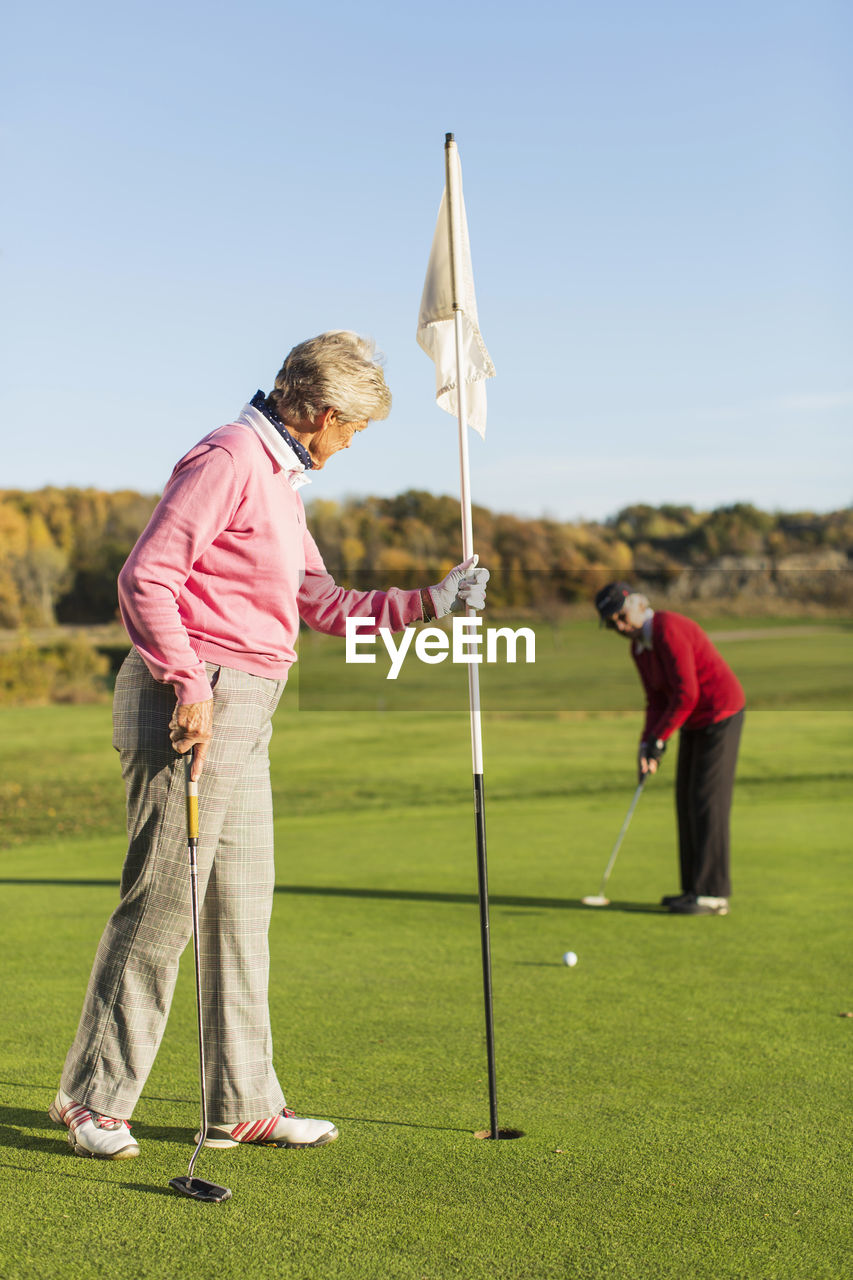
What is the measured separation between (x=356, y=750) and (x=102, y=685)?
32.7ft

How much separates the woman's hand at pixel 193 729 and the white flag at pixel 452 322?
1.04 meters

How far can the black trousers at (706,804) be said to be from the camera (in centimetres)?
595

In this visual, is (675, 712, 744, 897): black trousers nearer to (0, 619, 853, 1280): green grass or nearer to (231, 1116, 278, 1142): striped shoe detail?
(0, 619, 853, 1280): green grass

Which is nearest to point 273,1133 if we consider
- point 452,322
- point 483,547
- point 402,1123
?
point 402,1123

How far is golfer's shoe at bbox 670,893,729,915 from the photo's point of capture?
590cm

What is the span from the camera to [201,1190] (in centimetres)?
255

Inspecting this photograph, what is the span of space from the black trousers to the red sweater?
0.28 ft

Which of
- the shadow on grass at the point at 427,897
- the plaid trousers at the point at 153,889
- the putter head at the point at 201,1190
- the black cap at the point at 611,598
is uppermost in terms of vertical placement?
the black cap at the point at 611,598

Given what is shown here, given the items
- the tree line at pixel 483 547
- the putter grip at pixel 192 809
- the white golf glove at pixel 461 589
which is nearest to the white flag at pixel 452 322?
the white golf glove at pixel 461 589

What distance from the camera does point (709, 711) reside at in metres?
6.12

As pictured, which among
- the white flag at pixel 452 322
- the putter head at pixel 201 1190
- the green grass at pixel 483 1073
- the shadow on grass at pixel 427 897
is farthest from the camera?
the shadow on grass at pixel 427 897

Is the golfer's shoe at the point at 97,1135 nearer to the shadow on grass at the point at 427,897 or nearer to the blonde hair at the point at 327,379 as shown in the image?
the blonde hair at the point at 327,379

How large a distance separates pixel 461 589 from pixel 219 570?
0.58 metres

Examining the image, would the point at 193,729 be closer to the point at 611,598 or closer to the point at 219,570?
the point at 219,570
